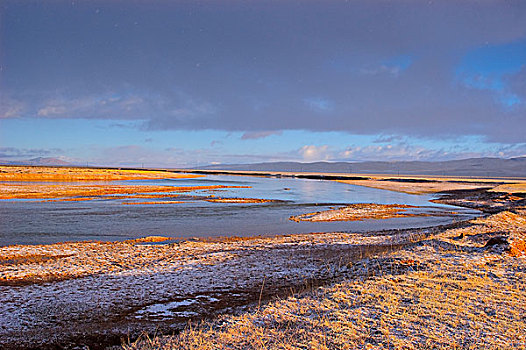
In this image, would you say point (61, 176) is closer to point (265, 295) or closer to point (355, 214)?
point (355, 214)

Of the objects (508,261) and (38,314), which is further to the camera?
(508,261)

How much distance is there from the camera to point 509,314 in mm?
9062

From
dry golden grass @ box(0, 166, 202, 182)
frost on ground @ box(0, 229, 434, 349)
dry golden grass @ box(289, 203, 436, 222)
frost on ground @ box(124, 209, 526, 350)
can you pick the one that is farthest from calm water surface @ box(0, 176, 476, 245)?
dry golden grass @ box(0, 166, 202, 182)

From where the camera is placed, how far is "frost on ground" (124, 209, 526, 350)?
7703 mm

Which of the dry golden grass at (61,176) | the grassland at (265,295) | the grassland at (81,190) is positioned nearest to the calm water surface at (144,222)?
the grassland at (265,295)

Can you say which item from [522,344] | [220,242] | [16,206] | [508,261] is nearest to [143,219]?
[220,242]

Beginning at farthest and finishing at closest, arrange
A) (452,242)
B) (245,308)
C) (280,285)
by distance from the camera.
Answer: (452,242)
(280,285)
(245,308)

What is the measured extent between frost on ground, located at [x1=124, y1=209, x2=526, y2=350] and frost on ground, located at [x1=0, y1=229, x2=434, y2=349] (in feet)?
4.92

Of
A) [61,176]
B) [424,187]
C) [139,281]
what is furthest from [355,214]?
[61,176]

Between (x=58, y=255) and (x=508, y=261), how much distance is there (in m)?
18.1

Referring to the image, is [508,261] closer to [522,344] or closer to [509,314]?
[509,314]

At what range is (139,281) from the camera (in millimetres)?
12625

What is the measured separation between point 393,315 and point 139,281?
8058 millimetres

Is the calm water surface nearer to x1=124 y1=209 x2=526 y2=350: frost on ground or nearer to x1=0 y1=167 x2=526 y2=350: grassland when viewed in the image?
x1=0 y1=167 x2=526 y2=350: grassland
